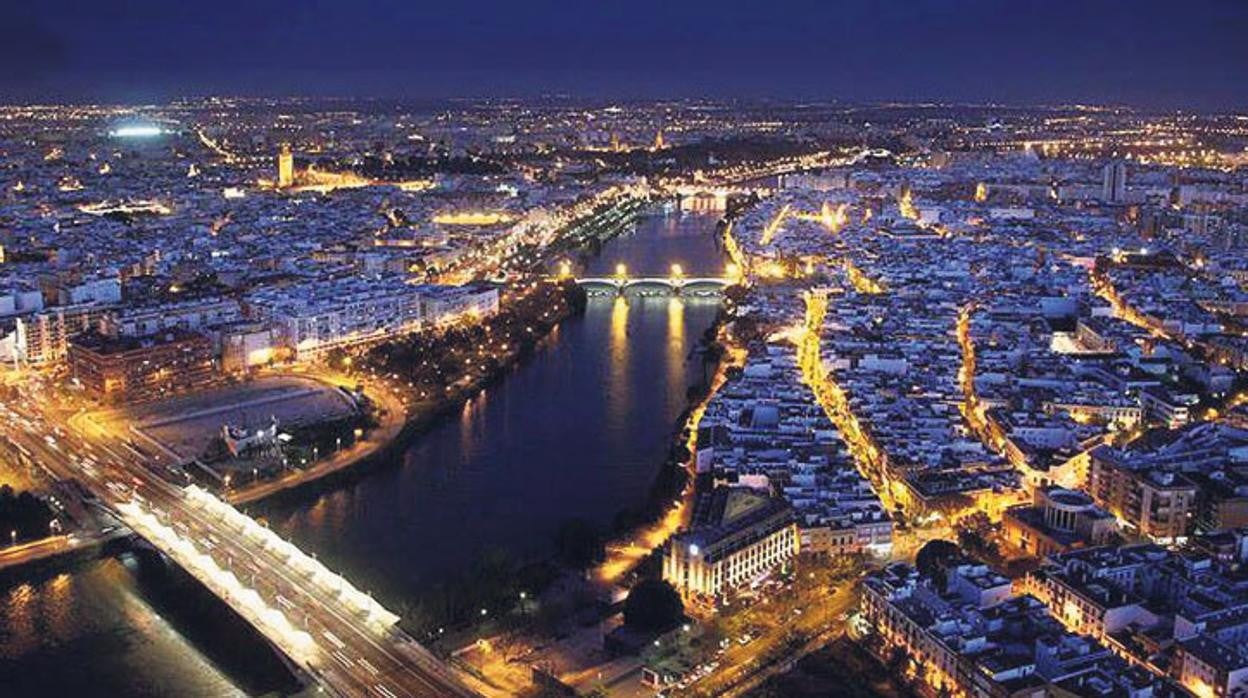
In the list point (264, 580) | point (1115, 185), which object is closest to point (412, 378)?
point (264, 580)

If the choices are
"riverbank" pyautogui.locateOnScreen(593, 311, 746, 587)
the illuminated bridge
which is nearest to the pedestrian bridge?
"riverbank" pyautogui.locateOnScreen(593, 311, 746, 587)

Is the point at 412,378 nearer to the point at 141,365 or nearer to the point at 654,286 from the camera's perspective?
the point at 141,365

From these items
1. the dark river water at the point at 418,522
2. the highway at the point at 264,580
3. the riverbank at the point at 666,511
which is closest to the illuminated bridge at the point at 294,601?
the highway at the point at 264,580

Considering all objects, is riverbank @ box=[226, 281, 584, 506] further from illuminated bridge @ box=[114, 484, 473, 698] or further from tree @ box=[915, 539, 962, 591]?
tree @ box=[915, 539, 962, 591]

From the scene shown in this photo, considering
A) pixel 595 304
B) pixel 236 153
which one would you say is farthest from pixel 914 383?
pixel 236 153

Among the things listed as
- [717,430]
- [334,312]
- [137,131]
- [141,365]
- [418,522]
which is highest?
[137,131]

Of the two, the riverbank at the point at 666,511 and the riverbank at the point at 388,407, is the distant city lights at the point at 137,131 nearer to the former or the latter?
the riverbank at the point at 388,407
